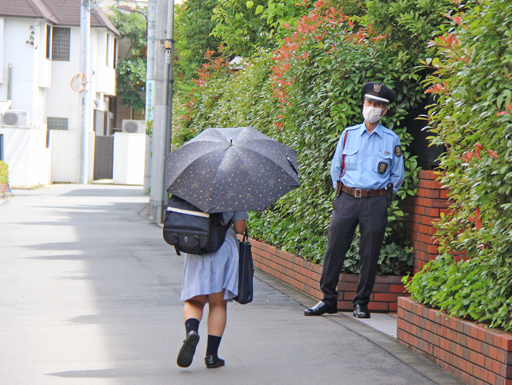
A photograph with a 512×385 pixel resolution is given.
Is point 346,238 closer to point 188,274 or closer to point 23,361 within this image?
point 188,274

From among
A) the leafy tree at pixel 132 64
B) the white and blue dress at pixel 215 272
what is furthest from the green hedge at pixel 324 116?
the leafy tree at pixel 132 64

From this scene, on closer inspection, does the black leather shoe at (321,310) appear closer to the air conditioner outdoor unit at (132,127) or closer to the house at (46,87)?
the house at (46,87)

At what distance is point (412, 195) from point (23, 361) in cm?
353

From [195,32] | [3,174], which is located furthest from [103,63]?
[195,32]

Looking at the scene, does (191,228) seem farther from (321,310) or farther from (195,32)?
(195,32)

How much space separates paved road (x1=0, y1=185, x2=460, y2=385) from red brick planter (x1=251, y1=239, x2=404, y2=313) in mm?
146

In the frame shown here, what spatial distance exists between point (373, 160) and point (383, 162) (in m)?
0.08

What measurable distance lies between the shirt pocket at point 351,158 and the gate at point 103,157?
31.8 m

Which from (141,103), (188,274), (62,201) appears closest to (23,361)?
(188,274)

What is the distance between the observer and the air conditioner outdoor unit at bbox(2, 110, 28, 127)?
2947 centimetres

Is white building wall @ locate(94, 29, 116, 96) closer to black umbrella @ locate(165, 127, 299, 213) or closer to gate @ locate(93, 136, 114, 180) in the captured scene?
gate @ locate(93, 136, 114, 180)

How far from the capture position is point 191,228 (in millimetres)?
4566

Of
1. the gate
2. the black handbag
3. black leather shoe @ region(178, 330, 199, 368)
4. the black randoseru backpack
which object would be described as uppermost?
the black randoseru backpack

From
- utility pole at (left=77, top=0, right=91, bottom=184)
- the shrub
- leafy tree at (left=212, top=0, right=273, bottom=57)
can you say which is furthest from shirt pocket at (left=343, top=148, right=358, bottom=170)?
utility pole at (left=77, top=0, right=91, bottom=184)
